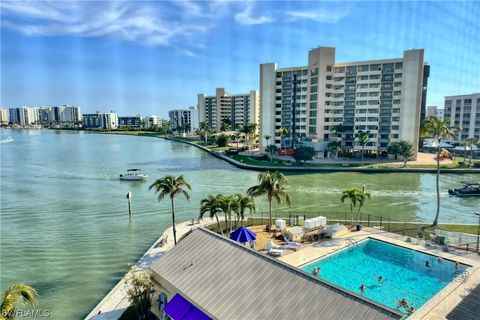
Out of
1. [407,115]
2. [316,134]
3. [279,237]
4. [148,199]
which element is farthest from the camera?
[316,134]

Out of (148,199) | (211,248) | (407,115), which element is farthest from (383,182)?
(211,248)

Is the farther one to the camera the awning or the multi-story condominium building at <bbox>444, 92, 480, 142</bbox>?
the multi-story condominium building at <bbox>444, 92, 480, 142</bbox>

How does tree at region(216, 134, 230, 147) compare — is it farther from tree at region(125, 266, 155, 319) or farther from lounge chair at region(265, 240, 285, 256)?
tree at region(125, 266, 155, 319)

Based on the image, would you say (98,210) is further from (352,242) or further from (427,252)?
(427,252)

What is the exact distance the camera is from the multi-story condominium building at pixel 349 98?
75562 mm

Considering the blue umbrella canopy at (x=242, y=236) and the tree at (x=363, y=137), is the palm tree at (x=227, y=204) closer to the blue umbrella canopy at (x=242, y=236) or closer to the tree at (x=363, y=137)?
the blue umbrella canopy at (x=242, y=236)

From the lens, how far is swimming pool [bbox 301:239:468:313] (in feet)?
56.4

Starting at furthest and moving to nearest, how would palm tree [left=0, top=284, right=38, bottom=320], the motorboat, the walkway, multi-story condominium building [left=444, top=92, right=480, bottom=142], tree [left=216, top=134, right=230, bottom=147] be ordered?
tree [left=216, top=134, right=230, bottom=147] → multi-story condominium building [left=444, top=92, right=480, bottom=142] → the motorboat → the walkway → palm tree [left=0, top=284, right=38, bottom=320]

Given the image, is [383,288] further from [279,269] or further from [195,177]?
[195,177]

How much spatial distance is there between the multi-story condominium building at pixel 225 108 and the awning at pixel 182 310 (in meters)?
151

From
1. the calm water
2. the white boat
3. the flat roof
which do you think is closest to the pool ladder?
the calm water

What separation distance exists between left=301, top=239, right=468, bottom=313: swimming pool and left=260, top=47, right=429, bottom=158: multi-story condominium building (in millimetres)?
59073

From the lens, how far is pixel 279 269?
11062mm

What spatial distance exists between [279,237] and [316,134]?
206 ft
